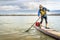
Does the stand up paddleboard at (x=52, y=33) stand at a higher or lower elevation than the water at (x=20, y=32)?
higher

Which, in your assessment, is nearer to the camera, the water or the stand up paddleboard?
the stand up paddleboard

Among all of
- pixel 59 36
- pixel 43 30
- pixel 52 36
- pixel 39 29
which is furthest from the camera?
pixel 39 29

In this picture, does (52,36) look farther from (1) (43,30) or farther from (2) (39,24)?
(2) (39,24)

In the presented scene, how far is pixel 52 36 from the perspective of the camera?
46.8 feet

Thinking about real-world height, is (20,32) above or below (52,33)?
below

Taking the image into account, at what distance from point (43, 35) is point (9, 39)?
108 inches

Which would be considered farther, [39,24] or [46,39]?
[39,24]

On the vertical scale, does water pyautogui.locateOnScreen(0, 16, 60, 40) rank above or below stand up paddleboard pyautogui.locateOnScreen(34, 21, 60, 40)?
below

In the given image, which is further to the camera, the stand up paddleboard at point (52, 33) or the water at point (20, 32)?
the water at point (20, 32)

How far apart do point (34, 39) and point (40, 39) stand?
428 millimetres

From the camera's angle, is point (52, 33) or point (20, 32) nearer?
point (52, 33)

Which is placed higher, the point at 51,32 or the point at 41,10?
the point at 41,10

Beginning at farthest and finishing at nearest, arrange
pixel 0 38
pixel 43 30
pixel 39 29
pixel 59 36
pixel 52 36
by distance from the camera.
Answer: pixel 39 29 → pixel 43 30 → pixel 0 38 → pixel 52 36 → pixel 59 36


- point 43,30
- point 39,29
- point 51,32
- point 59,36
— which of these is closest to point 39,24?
point 39,29
